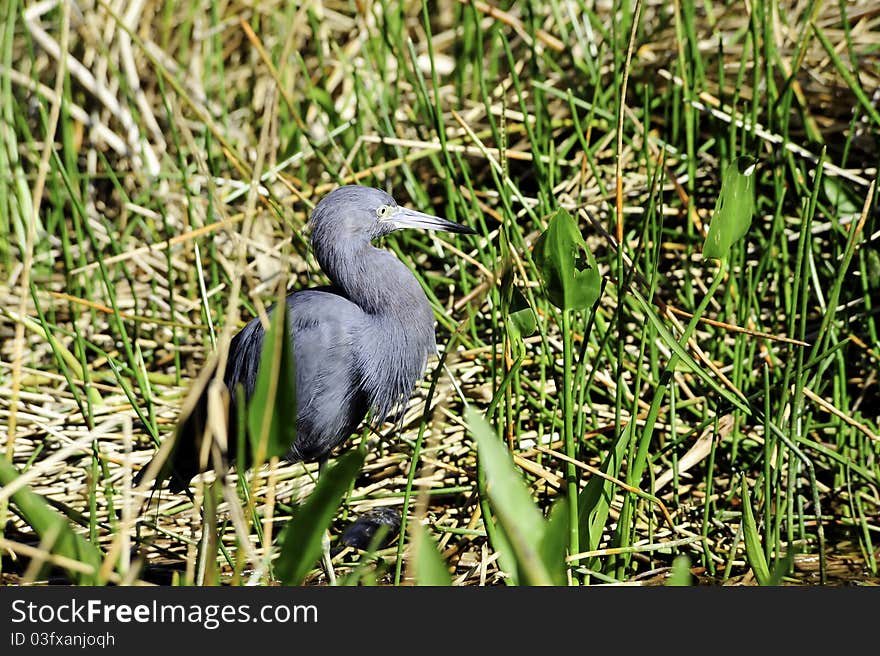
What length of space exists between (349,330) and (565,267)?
68 centimetres

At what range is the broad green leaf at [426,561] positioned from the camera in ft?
4.13

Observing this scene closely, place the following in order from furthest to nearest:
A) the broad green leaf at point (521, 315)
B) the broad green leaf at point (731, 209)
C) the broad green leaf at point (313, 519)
A: 1. the broad green leaf at point (521, 315)
2. the broad green leaf at point (731, 209)
3. the broad green leaf at point (313, 519)

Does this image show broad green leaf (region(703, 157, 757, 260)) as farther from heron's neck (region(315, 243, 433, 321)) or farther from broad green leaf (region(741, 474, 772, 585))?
heron's neck (region(315, 243, 433, 321))

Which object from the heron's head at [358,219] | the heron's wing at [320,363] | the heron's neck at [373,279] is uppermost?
the heron's head at [358,219]

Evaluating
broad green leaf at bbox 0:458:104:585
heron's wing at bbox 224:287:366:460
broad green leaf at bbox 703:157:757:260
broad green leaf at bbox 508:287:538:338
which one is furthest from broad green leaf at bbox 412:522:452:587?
heron's wing at bbox 224:287:366:460

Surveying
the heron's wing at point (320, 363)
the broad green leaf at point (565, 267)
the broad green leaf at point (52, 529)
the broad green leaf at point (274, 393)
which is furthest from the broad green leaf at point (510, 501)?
the heron's wing at point (320, 363)

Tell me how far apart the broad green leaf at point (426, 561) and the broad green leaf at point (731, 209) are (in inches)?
31.8

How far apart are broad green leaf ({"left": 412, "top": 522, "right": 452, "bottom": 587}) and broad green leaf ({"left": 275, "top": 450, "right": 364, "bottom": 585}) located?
4.7 inches

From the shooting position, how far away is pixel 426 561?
1277 millimetres

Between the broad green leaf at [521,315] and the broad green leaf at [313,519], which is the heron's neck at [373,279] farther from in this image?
the broad green leaf at [313,519]

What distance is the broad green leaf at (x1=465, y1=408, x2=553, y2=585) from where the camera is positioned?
47.2 inches

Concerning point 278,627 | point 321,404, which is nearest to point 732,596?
point 278,627

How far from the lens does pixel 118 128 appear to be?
3.75 m

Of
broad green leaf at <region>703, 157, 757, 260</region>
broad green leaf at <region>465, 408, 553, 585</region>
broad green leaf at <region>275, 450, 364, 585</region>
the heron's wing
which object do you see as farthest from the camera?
the heron's wing
